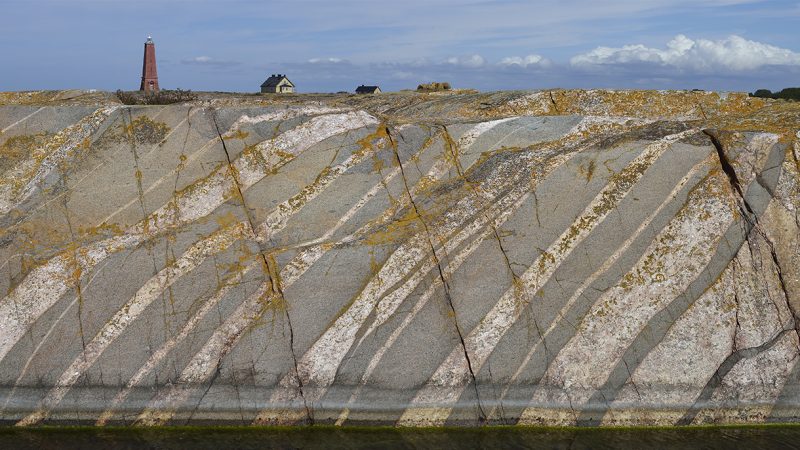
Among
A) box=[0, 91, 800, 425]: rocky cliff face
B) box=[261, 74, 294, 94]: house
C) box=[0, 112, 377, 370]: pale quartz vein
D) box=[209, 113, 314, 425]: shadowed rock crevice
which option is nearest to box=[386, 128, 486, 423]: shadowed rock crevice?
box=[0, 91, 800, 425]: rocky cliff face

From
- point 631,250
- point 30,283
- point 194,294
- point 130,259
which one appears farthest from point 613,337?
point 30,283

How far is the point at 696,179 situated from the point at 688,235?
4.97 ft

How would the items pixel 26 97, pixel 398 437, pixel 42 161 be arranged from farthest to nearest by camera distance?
1. pixel 26 97
2. pixel 42 161
3. pixel 398 437

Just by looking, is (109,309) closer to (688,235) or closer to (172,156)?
(172,156)

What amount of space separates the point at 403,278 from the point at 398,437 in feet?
12.6

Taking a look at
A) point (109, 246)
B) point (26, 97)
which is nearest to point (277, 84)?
point (26, 97)

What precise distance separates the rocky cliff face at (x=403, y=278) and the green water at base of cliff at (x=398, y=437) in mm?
364

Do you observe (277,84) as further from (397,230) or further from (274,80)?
(397,230)

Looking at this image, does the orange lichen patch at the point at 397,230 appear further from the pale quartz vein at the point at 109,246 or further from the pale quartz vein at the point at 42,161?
the pale quartz vein at the point at 42,161

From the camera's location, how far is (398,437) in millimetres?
17312

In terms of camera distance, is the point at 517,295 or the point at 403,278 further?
the point at 403,278

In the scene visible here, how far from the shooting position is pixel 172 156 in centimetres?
2084

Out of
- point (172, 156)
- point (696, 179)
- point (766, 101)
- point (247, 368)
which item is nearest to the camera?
point (247, 368)

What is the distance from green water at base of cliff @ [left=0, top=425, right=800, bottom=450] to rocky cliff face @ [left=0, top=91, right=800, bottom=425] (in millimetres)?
364
